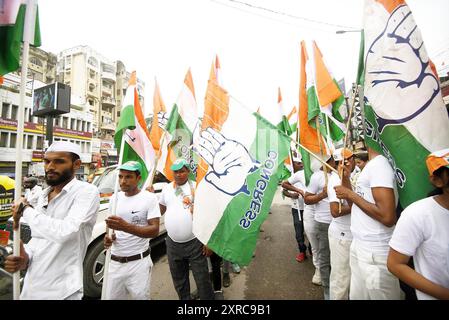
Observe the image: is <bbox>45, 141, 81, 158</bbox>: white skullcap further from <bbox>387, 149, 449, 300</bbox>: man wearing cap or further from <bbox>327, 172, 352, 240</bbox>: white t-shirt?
<bbox>327, 172, 352, 240</bbox>: white t-shirt

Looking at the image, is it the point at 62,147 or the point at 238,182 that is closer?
the point at 62,147

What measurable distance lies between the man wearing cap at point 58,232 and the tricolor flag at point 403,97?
2654 millimetres

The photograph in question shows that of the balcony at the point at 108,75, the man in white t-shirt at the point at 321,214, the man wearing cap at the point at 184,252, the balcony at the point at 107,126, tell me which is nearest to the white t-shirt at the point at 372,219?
the man in white t-shirt at the point at 321,214

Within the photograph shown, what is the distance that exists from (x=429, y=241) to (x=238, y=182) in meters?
1.55

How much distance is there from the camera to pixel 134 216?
2688 mm

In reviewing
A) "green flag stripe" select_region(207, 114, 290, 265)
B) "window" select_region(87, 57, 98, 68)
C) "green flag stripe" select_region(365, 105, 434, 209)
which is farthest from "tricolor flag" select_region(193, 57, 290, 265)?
"window" select_region(87, 57, 98, 68)

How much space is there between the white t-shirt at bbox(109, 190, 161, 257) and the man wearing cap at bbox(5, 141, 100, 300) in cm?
62

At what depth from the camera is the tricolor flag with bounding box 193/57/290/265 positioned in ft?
7.70

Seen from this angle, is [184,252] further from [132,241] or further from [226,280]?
[226,280]

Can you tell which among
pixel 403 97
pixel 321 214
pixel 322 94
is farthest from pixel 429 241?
pixel 321 214

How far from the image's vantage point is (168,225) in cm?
297

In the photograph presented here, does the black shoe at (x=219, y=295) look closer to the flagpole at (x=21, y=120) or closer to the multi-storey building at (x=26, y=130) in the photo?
the flagpole at (x=21, y=120)

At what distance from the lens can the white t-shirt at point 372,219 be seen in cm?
189
